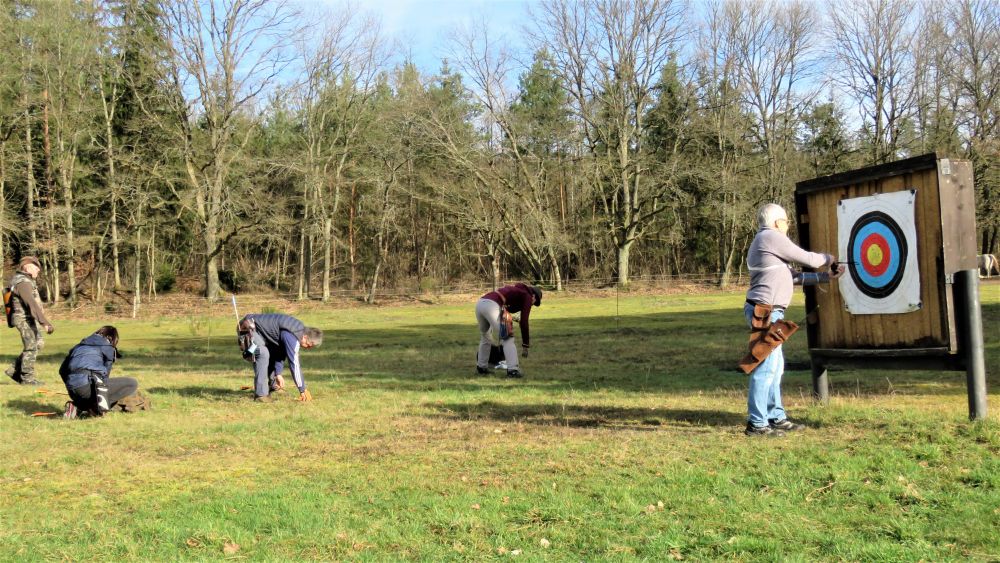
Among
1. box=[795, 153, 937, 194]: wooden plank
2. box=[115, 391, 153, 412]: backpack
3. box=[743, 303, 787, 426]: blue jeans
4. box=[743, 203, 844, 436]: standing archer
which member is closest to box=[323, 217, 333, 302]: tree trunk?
box=[115, 391, 153, 412]: backpack

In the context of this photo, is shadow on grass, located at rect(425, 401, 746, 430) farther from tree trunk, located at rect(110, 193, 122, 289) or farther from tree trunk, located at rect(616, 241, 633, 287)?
tree trunk, located at rect(616, 241, 633, 287)

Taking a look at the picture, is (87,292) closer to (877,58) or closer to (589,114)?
(589,114)

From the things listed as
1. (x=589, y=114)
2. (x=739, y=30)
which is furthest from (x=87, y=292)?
(x=739, y=30)

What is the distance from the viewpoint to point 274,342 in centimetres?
1169

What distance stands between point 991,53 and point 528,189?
27.8 m

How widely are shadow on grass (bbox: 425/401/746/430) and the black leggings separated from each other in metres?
4.10

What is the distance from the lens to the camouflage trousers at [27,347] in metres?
13.4

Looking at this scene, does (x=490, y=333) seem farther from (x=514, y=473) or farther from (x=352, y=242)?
(x=352, y=242)

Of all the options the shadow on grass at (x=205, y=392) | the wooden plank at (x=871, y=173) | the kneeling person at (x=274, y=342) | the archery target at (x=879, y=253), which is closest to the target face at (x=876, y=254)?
the archery target at (x=879, y=253)

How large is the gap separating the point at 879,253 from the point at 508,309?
21.8 feet

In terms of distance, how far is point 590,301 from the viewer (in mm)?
40781

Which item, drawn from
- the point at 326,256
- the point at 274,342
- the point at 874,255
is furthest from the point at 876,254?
the point at 326,256

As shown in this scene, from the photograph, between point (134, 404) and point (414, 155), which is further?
point (414, 155)

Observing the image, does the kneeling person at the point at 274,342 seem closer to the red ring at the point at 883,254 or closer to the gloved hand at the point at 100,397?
the gloved hand at the point at 100,397
